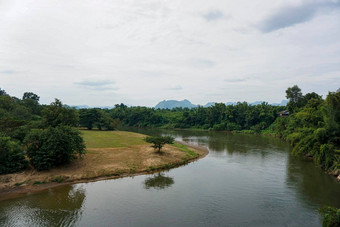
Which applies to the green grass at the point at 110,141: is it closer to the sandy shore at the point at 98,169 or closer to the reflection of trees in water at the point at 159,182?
the sandy shore at the point at 98,169

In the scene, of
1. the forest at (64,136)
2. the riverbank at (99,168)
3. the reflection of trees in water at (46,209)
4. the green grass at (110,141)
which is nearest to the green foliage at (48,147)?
the forest at (64,136)

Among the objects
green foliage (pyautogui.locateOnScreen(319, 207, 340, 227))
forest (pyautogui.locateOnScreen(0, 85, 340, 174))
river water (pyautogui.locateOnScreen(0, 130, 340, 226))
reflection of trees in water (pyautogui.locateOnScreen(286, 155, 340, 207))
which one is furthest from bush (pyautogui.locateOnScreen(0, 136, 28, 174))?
reflection of trees in water (pyautogui.locateOnScreen(286, 155, 340, 207))

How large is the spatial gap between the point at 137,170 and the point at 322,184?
69.6ft

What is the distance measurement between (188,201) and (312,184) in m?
14.3

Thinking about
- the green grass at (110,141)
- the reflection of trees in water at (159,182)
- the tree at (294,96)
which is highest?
the tree at (294,96)

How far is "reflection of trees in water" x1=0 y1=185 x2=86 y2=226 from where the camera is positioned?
15.8m

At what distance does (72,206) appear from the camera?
1831 cm

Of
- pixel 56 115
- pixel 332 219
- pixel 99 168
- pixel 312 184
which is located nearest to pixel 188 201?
pixel 332 219

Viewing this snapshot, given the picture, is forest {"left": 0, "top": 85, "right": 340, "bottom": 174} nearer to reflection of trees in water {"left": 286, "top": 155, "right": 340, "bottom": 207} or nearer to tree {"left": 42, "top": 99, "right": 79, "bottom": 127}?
tree {"left": 42, "top": 99, "right": 79, "bottom": 127}

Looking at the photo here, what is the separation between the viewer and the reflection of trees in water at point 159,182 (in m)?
23.2

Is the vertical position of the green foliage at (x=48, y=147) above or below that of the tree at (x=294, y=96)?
below

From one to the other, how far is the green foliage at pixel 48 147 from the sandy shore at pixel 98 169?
1.06m

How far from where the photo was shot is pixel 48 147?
78.3 feet

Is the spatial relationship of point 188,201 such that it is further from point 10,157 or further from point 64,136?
point 10,157
